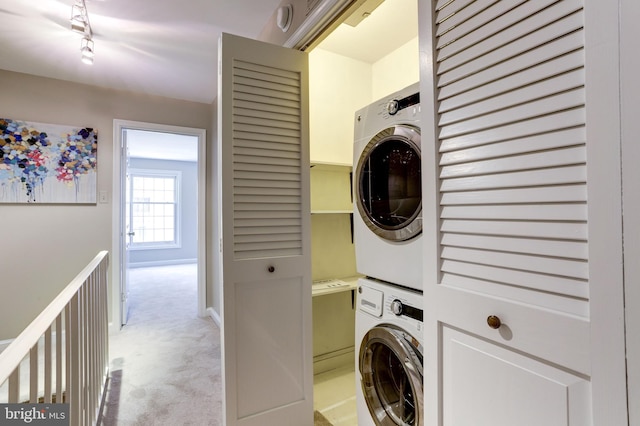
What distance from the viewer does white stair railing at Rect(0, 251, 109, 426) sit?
2.55 ft

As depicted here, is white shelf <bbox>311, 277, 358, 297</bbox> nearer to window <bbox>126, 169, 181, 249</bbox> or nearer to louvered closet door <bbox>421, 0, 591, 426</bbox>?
louvered closet door <bbox>421, 0, 591, 426</bbox>

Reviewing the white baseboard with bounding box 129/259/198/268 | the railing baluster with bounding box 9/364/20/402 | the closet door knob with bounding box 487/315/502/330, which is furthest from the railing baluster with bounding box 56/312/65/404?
the white baseboard with bounding box 129/259/198/268

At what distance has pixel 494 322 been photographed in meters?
0.72

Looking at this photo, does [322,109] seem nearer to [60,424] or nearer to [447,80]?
[447,80]

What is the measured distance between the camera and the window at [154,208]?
21.7ft

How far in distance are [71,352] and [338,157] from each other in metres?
1.90

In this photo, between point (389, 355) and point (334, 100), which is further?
point (334, 100)

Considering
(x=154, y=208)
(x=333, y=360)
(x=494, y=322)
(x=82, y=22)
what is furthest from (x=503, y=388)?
(x=154, y=208)

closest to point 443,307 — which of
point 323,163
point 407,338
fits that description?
point 407,338

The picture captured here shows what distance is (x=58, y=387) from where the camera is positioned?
3.47 feet

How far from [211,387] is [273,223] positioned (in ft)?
4.27

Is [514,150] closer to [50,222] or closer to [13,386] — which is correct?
[13,386]

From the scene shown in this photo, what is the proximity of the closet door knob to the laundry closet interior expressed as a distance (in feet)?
4.82

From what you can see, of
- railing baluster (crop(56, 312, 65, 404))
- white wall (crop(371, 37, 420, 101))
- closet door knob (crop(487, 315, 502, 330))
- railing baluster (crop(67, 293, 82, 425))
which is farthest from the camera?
white wall (crop(371, 37, 420, 101))
